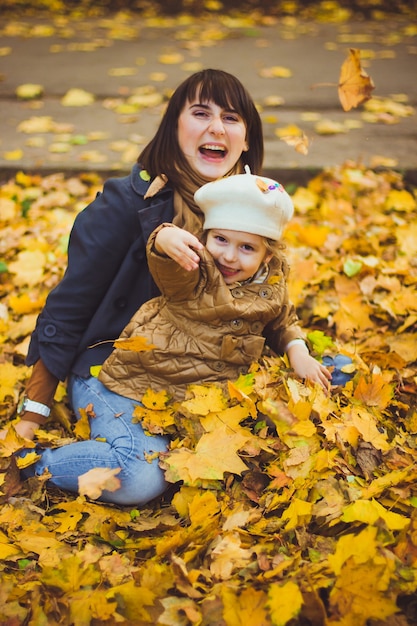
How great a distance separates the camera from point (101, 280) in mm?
2039

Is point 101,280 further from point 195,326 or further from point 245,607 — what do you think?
point 245,607

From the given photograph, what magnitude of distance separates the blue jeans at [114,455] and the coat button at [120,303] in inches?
11.1

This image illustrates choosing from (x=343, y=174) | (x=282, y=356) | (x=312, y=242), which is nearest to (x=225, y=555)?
(x=282, y=356)

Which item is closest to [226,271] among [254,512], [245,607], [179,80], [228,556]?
[254,512]

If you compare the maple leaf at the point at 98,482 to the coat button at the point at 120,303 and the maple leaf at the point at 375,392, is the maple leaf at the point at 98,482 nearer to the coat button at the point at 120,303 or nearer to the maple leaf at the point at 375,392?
the coat button at the point at 120,303

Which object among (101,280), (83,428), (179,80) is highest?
(101,280)

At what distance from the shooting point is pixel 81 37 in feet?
21.6

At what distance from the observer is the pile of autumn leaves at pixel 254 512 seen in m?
1.39

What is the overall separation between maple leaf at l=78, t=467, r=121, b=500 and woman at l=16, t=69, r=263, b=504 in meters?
0.09

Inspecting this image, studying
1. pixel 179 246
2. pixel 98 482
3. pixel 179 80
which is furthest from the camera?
pixel 179 80

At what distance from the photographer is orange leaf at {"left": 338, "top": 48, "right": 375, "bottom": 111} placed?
7.47 feet

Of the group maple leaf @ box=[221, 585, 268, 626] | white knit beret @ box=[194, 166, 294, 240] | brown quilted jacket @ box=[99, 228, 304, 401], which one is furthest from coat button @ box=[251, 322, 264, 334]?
maple leaf @ box=[221, 585, 268, 626]

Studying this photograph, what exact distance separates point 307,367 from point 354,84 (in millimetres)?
1150

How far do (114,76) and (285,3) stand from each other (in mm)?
3846
